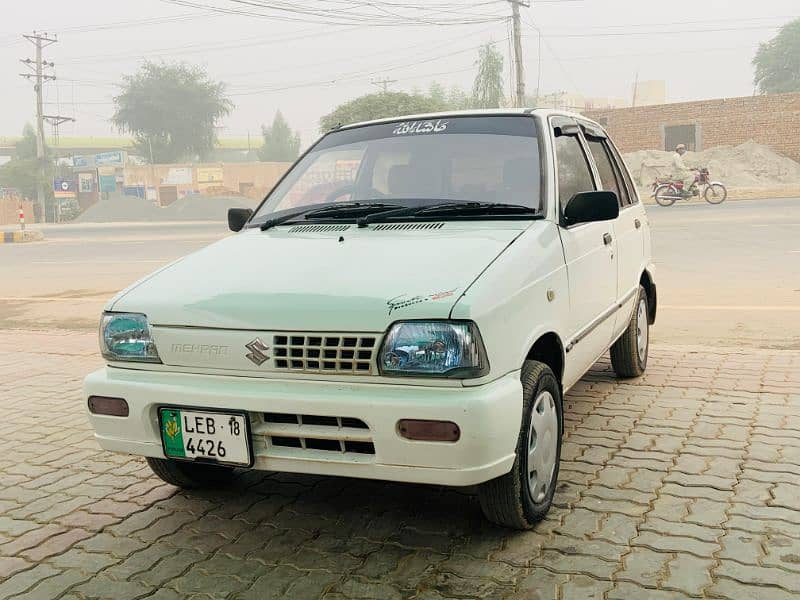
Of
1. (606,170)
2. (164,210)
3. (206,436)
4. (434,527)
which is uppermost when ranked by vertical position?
(164,210)

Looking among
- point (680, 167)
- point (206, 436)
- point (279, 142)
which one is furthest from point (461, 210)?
point (279, 142)

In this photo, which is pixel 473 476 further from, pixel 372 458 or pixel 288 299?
pixel 288 299

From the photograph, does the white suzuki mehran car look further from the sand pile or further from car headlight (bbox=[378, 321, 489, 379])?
the sand pile

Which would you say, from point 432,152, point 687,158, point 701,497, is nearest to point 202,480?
point 432,152

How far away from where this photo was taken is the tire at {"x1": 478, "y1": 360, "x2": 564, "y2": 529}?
2963 mm

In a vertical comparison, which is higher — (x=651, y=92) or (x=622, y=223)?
(x=651, y=92)

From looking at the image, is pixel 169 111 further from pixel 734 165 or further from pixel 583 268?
pixel 583 268

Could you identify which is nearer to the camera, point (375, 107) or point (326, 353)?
point (326, 353)

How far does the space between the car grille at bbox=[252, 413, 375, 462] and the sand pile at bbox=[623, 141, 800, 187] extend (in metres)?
37.4

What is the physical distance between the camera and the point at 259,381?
288 centimetres

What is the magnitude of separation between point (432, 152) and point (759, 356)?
3.59m

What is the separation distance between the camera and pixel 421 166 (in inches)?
157

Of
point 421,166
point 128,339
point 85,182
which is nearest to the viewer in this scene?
point 128,339

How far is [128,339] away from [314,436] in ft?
2.96
